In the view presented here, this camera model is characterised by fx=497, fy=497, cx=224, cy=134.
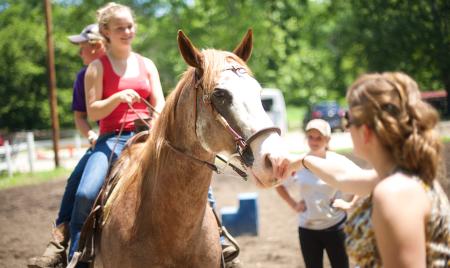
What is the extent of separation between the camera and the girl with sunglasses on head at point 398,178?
1.72 metres

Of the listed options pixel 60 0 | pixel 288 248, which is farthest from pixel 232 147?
pixel 60 0

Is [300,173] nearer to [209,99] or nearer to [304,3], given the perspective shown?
[209,99]

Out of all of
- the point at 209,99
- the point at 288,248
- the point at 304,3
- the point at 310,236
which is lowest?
the point at 288,248

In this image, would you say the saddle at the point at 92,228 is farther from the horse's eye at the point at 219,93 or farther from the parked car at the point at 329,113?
the parked car at the point at 329,113

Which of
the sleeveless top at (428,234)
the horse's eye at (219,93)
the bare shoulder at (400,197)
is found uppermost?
the horse's eye at (219,93)

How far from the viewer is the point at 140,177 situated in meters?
3.32

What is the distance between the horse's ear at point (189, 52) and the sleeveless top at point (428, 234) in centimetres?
140

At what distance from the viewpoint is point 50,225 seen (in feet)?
32.1

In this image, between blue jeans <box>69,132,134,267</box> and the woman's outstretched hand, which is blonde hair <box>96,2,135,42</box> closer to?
blue jeans <box>69,132,134,267</box>

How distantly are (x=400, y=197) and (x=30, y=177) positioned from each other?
16.6 meters

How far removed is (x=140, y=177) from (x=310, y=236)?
1945 millimetres

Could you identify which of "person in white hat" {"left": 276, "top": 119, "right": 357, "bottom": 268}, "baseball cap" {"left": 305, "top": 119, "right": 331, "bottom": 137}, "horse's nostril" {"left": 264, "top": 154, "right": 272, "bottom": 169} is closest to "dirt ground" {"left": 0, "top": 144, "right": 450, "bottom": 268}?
"person in white hat" {"left": 276, "top": 119, "right": 357, "bottom": 268}

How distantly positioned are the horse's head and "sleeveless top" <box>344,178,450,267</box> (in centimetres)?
55

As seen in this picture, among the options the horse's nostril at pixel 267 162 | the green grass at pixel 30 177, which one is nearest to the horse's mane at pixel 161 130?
the horse's nostril at pixel 267 162
